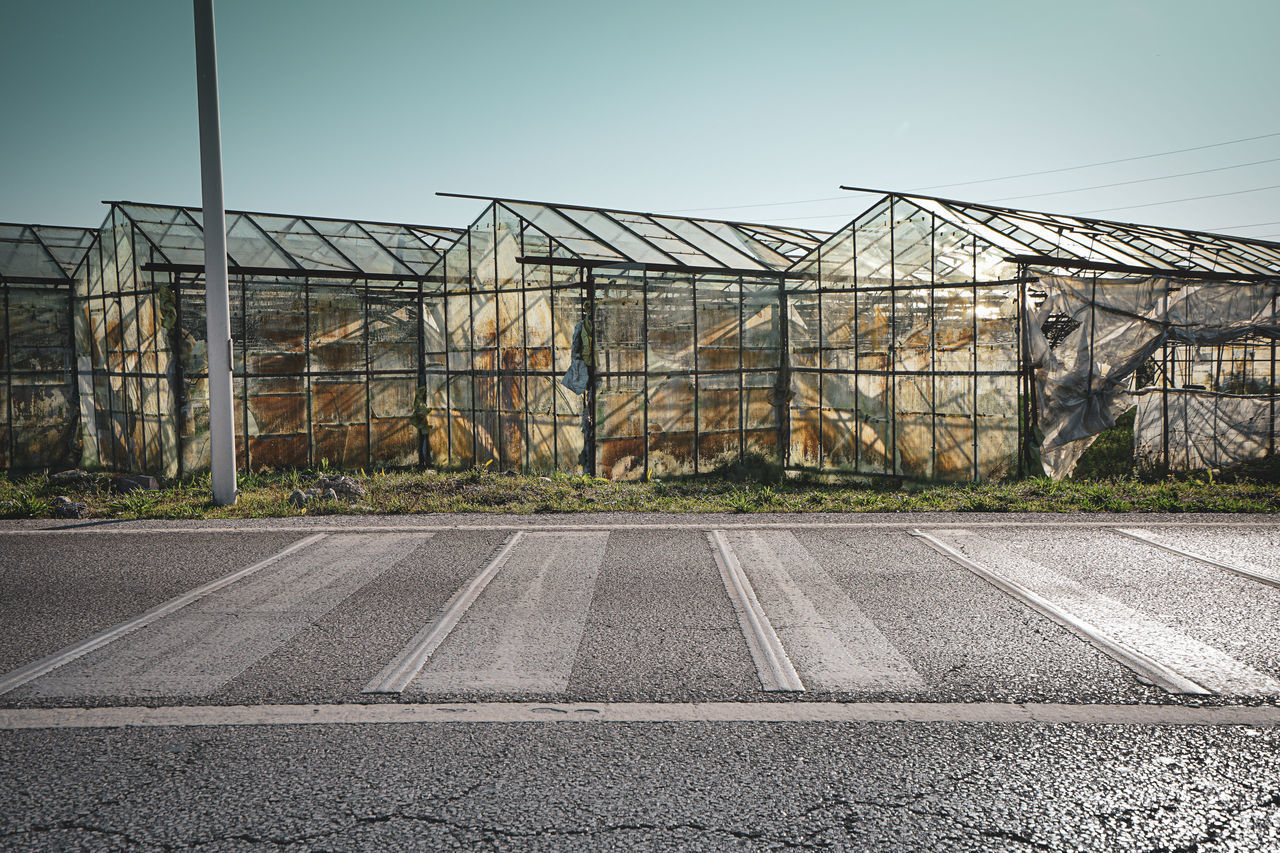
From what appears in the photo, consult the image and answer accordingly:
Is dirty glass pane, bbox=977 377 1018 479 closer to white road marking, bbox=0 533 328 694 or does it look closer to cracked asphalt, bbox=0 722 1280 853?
cracked asphalt, bbox=0 722 1280 853

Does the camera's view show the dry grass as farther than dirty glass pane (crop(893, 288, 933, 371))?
No

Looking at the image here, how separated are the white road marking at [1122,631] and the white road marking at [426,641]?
4.63 m

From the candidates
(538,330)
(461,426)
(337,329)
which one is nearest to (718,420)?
(538,330)

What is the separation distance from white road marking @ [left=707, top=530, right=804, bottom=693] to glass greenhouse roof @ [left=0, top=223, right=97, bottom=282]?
19.3m

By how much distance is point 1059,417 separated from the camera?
14.2 m

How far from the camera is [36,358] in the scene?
19.6m

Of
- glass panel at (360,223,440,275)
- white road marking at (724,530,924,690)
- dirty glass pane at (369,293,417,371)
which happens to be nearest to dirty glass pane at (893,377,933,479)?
white road marking at (724,530,924,690)

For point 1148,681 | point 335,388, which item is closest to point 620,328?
point 335,388

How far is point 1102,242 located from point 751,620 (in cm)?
1598

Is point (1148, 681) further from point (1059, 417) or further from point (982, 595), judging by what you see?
point (1059, 417)

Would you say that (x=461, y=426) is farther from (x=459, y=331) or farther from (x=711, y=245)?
(x=711, y=245)

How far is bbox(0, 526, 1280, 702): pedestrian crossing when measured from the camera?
5109 millimetres

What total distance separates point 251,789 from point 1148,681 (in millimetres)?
5074

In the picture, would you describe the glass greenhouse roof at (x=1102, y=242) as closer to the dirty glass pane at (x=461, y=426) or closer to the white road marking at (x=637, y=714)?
the dirty glass pane at (x=461, y=426)
